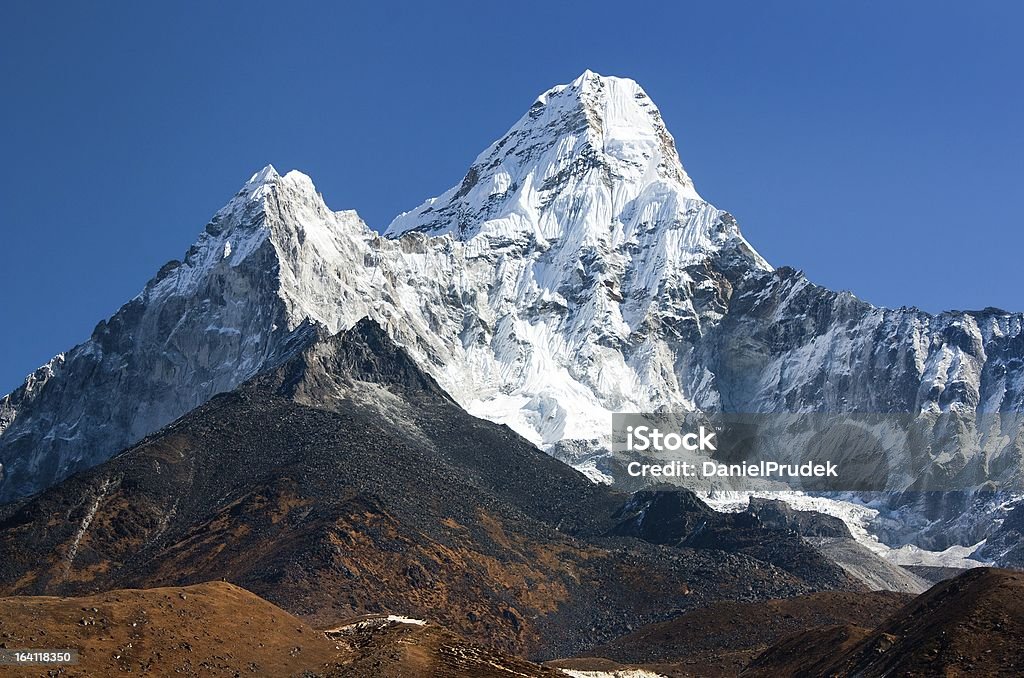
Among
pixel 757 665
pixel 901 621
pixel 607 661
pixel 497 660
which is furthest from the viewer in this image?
pixel 607 661

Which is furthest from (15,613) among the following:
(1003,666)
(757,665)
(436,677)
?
(757,665)

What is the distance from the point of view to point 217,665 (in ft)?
395

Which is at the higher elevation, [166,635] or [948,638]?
[166,635]

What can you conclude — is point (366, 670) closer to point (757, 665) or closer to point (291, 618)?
point (291, 618)

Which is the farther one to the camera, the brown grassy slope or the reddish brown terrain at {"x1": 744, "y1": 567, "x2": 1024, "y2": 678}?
the reddish brown terrain at {"x1": 744, "y1": 567, "x2": 1024, "y2": 678}

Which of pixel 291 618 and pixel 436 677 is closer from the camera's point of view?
pixel 436 677

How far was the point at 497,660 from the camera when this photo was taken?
411 feet

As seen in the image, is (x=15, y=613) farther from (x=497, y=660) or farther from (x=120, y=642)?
(x=497, y=660)

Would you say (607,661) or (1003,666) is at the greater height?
(607,661)

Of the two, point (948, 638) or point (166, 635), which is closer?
point (166, 635)

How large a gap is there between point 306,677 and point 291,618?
14769mm

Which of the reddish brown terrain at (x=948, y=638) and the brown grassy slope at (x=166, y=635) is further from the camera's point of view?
the reddish brown terrain at (x=948, y=638)

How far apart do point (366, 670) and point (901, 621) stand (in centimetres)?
5475

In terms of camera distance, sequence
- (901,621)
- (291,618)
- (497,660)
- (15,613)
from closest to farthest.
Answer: (15,613), (497,660), (291,618), (901,621)
